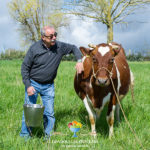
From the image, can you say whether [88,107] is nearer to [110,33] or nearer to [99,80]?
[99,80]

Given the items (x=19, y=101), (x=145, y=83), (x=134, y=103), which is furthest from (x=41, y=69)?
(x=145, y=83)

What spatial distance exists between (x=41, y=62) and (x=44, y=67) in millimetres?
102

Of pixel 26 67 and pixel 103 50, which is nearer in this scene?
pixel 103 50

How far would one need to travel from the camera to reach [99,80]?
3.30 m

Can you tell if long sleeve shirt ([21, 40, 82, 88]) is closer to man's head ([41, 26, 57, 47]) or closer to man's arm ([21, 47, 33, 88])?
man's arm ([21, 47, 33, 88])

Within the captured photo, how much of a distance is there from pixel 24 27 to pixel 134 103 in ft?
89.8

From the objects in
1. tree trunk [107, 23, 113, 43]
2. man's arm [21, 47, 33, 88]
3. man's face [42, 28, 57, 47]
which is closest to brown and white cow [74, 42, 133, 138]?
man's face [42, 28, 57, 47]

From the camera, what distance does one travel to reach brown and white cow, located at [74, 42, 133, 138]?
3.45m

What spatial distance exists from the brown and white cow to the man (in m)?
0.31

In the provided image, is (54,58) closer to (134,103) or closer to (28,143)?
(28,143)

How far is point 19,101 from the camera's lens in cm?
555

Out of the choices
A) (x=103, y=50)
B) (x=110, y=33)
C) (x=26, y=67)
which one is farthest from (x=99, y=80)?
(x=110, y=33)

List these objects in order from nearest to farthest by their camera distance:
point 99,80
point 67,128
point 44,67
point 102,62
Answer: point 99,80, point 102,62, point 44,67, point 67,128

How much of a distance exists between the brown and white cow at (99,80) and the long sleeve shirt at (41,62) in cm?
37
